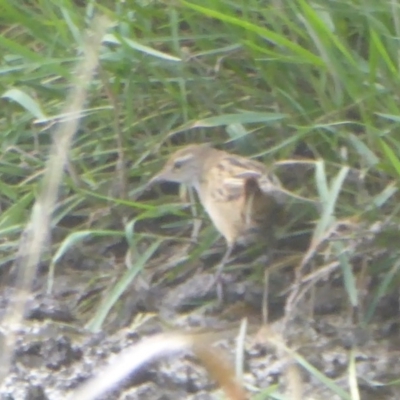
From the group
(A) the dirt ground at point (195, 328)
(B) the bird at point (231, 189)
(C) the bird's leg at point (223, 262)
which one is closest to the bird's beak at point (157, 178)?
(B) the bird at point (231, 189)

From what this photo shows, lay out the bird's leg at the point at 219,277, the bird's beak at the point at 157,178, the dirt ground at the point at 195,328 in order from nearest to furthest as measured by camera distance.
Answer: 1. the dirt ground at the point at 195,328
2. the bird's leg at the point at 219,277
3. the bird's beak at the point at 157,178

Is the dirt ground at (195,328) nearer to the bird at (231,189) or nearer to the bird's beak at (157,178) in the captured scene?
the bird at (231,189)

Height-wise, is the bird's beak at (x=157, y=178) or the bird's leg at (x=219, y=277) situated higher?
the bird's beak at (x=157, y=178)

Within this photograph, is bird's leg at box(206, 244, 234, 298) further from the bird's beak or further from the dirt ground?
the bird's beak

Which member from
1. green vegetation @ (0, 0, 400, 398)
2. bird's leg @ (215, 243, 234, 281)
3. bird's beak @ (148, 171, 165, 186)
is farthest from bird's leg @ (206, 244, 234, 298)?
bird's beak @ (148, 171, 165, 186)

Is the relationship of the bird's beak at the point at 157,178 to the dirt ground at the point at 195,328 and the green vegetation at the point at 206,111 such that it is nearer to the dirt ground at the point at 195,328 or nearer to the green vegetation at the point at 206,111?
the green vegetation at the point at 206,111

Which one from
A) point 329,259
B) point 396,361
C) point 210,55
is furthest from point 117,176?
point 396,361

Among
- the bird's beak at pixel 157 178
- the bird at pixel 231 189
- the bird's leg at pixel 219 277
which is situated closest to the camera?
the bird at pixel 231 189

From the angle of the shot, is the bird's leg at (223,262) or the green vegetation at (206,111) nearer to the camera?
the green vegetation at (206,111)

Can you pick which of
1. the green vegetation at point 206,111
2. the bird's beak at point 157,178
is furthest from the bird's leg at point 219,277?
the bird's beak at point 157,178
